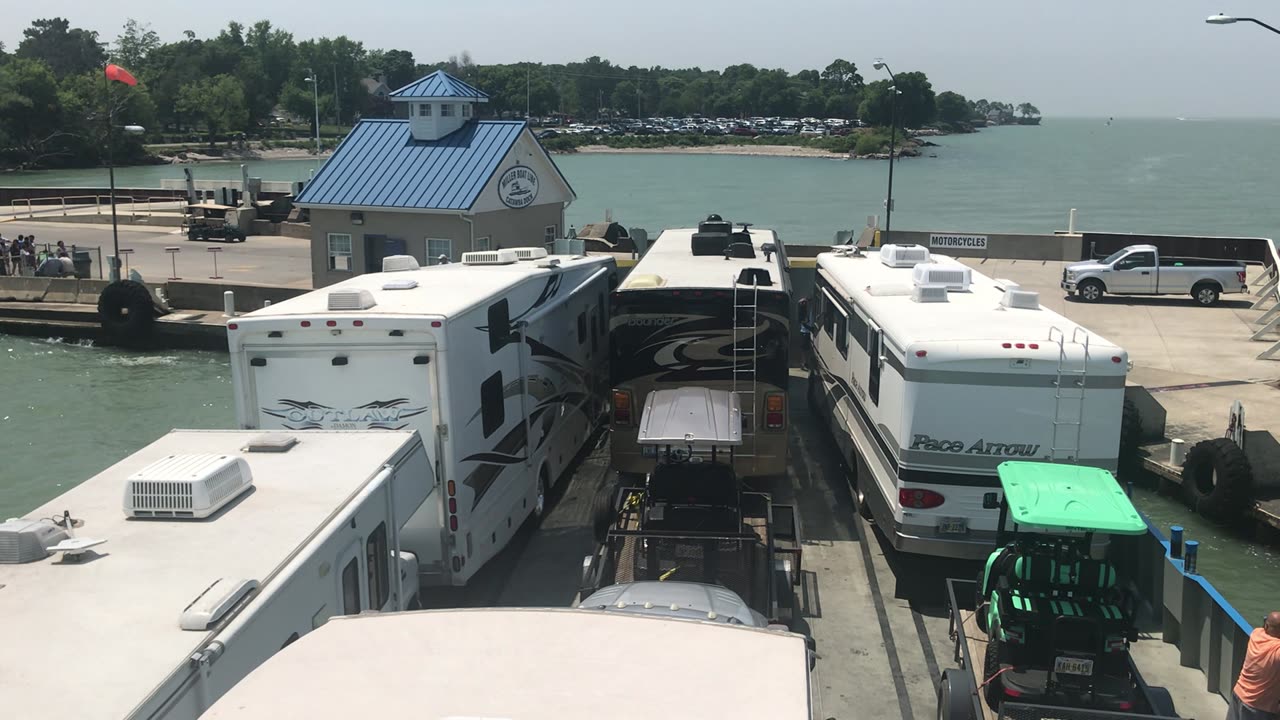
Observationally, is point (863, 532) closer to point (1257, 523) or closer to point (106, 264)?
point (1257, 523)

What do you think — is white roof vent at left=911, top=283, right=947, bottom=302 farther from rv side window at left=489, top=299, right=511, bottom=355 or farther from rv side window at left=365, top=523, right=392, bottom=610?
A: rv side window at left=365, top=523, right=392, bottom=610

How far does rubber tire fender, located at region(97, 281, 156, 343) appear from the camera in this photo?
2930 centimetres

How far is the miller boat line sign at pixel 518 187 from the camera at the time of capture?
27.3 metres

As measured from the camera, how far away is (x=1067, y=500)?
786 cm

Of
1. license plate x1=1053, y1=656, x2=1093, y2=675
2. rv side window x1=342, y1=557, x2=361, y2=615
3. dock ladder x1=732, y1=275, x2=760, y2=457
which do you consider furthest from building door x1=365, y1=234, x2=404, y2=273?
license plate x1=1053, y1=656, x2=1093, y2=675

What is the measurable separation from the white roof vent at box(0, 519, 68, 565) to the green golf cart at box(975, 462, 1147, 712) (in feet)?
19.7

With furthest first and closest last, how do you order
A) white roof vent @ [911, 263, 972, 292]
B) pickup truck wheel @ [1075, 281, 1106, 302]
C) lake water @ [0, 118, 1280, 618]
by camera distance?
1. pickup truck wheel @ [1075, 281, 1106, 302]
2. lake water @ [0, 118, 1280, 618]
3. white roof vent @ [911, 263, 972, 292]

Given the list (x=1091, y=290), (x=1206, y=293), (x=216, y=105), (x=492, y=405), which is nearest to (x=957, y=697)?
(x=492, y=405)

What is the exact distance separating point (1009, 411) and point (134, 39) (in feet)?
690

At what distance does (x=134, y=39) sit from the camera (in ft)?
628

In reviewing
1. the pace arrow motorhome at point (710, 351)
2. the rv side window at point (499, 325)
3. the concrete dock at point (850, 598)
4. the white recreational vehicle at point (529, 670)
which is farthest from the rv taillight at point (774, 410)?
the white recreational vehicle at point (529, 670)

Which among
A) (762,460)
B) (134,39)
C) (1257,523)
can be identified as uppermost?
(134,39)

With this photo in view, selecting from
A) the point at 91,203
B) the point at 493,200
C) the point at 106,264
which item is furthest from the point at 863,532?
the point at 91,203

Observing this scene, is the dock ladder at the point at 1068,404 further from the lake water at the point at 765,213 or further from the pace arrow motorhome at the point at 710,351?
the lake water at the point at 765,213
